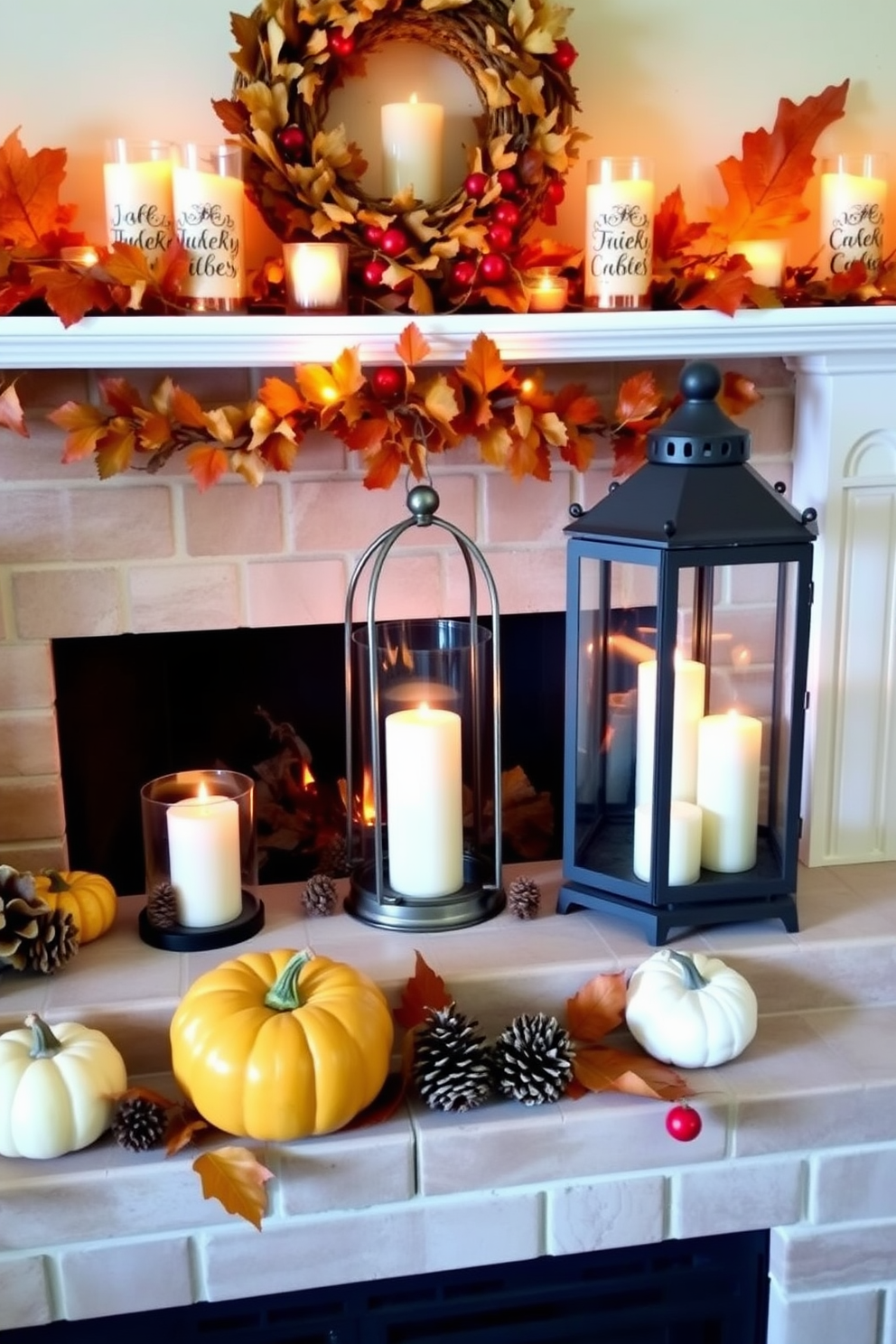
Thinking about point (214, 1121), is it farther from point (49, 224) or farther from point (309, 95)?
point (309, 95)

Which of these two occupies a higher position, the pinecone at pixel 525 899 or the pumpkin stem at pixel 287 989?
the pumpkin stem at pixel 287 989

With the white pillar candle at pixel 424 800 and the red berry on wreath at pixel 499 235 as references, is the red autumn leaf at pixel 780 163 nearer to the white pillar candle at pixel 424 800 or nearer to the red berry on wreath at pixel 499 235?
the red berry on wreath at pixel 499 235

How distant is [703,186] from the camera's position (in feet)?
5.47

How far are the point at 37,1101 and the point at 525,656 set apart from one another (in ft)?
3.10

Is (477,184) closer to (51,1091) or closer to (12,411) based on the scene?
(12,411)

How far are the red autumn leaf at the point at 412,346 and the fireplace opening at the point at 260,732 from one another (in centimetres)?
49

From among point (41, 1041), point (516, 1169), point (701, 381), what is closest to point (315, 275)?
point (701, 381)

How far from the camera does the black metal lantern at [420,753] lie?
154cm

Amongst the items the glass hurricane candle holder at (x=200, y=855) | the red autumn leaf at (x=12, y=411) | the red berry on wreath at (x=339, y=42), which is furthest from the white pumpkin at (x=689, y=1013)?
the red berry on wreath at (x=339, y=42)

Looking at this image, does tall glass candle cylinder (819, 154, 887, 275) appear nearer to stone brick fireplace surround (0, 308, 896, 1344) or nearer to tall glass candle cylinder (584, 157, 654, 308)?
stone brick fireplace surround (0, 308, 896, 1344)

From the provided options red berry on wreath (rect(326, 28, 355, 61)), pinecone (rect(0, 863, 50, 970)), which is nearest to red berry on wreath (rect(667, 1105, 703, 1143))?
pinecone (rect(0, 863, 50, 970))

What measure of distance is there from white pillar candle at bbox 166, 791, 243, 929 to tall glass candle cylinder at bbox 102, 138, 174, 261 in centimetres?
63

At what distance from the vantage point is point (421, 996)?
1432 millimetres

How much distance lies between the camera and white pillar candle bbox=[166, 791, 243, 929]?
59.7 inches
